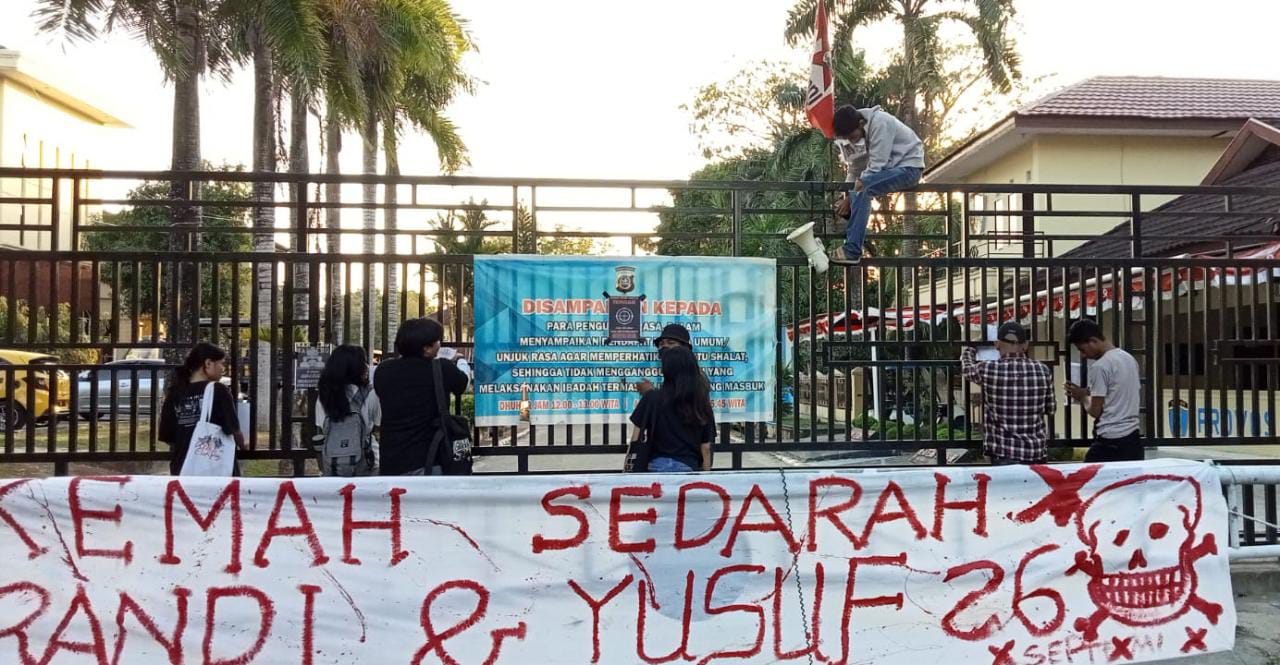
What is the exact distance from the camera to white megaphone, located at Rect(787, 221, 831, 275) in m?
5.81

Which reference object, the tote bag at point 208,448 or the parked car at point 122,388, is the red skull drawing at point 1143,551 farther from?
the parked car at point 122,388

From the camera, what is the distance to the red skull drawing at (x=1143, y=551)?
14.8 feet

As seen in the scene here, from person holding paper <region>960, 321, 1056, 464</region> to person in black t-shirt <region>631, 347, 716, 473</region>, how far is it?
225cm

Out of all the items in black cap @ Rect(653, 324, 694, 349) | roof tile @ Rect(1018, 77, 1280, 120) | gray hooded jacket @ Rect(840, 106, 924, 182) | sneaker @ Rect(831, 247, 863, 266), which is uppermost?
roof tile @ Rect(1018, 77, 1280, 120)

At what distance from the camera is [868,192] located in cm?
592

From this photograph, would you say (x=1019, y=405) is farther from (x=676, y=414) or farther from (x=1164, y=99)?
(x=1164, y=99)

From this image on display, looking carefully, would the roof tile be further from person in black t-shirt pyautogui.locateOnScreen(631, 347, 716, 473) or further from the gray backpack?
the gray backpack

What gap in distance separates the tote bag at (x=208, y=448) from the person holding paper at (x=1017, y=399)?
15.7 feet

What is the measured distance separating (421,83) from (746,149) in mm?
17936

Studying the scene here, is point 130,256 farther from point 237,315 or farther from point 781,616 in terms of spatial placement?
point 781,616

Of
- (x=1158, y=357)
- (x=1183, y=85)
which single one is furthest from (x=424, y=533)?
(x=1183, y=85)

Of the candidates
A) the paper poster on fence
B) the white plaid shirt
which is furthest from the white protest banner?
the paper poster on fence

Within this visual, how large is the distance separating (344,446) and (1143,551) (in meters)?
4.41

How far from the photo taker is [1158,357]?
651cm
